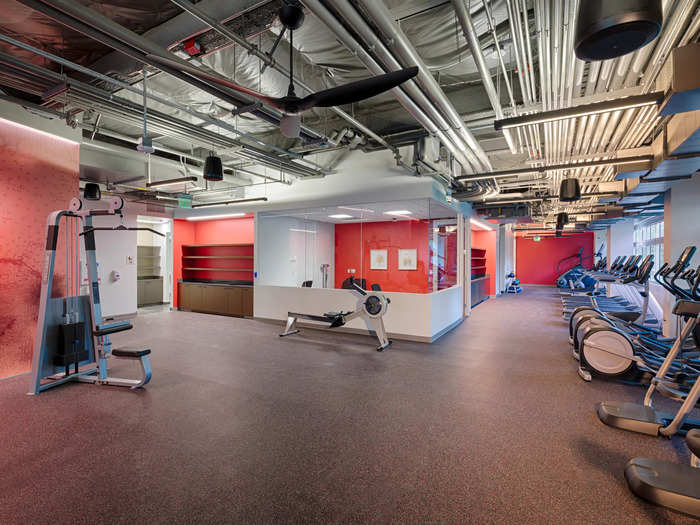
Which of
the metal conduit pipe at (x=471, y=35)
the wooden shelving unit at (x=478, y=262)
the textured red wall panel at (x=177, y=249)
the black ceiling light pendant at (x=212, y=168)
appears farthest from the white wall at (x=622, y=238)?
the textured red wall panel at (x=177, y=249)

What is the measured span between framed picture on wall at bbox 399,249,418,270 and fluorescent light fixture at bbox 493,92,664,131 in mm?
4536

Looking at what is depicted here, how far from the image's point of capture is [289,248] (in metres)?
8.77

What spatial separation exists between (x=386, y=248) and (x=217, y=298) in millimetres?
5023

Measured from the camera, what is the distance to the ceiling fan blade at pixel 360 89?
2074 millimetres

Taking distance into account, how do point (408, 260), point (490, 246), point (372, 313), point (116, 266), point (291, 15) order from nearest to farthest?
point (291, 15) < point (372, 313) < point (408, 260) < point (116, 266) < point (490, 246)

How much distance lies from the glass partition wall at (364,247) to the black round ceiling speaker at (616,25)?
16.7 ft

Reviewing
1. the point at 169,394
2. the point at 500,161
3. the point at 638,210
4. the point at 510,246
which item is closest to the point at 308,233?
the point at 500,161

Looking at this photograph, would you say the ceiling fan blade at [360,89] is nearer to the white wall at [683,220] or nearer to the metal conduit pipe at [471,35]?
the metal conduit pipe at [471,35]

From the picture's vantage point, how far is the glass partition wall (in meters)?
7.51

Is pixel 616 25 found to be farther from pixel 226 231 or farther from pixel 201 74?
pixel 226 231

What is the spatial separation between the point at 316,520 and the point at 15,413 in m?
3.51

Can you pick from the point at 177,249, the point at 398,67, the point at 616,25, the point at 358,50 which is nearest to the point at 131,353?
the point at 358,50

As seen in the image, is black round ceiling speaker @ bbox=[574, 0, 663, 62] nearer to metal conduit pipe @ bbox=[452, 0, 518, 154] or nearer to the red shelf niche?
metal conduit pipe @ bbox=[452, 0, 518, 154]

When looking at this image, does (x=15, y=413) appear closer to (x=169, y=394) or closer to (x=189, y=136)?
(x=169, y=394)
